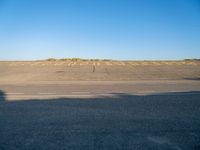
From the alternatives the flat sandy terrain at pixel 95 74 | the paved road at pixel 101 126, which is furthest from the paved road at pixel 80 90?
the flat sandy terrain at pixel 95 74

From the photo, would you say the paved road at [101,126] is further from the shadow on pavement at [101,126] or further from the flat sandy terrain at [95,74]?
the flat sandy terrain at [95,74]

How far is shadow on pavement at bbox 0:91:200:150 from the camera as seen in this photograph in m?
5.00

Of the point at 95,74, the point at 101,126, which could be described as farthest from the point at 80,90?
the point at 95,74

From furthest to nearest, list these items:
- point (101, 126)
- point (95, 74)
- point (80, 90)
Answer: point (95, 74), point (80, 90), point (101, 126)

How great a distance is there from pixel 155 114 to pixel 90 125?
211cm

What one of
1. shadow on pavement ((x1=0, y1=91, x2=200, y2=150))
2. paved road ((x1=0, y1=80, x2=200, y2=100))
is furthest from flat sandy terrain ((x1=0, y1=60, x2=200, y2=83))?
shadow on pavement ((x1=0, y1=91, x2=200, y2=150))

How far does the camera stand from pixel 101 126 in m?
6.24

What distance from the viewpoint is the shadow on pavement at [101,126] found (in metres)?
5.00

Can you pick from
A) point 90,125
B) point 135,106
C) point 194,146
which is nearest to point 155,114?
point 135,106

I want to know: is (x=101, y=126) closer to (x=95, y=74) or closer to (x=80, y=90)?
(x=80, y=90)

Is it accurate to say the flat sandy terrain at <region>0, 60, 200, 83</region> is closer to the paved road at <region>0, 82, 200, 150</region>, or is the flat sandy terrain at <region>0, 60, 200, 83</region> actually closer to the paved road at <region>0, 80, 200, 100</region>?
the paved road at <region>0, 80, 200, 100</region>

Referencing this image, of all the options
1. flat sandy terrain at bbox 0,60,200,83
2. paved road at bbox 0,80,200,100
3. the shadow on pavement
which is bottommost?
flat sandy terrain at bbox 0,60,200,83

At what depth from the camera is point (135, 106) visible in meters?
8.80

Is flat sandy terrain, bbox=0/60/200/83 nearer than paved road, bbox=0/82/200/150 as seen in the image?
No
